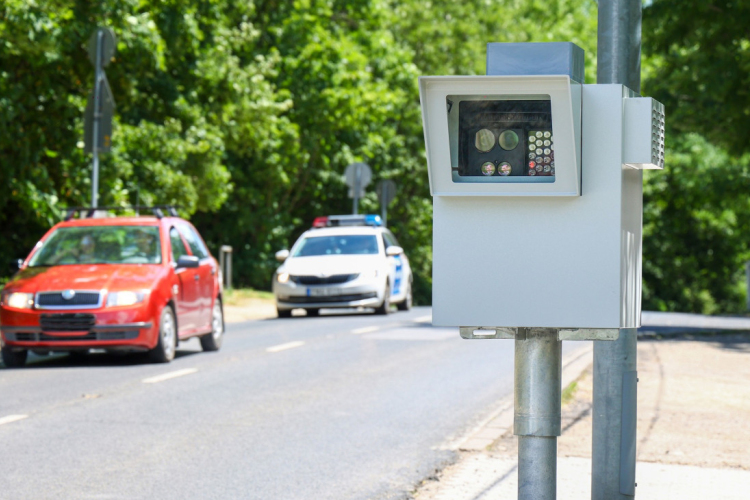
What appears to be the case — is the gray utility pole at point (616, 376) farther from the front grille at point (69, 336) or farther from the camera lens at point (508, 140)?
the front grille at point (69, 336)

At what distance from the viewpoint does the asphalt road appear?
7055 millimetres

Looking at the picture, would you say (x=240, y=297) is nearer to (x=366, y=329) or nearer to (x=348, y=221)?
(x=348, y=221)

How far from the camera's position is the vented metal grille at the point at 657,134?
4.23 metres

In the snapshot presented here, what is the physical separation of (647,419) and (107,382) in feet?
17.1

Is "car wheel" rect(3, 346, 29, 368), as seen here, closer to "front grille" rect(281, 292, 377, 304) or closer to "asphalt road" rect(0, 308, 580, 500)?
"asphalt road" rect(0, 308, 580, 500)

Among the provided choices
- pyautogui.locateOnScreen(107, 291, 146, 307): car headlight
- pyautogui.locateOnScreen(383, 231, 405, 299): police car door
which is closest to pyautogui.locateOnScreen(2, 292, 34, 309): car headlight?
pyautogui.locateOnScreen(107, 291, 146, 307): car headlight

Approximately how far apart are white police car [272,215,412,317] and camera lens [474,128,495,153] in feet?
61.6

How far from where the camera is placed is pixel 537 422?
4.07 metres

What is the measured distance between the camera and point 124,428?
29.5ft

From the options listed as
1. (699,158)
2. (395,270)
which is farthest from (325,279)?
(699,158)

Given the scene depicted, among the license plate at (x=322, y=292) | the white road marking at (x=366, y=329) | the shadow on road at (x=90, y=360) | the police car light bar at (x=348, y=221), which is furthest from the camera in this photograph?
the police car light bar at (x=348, y=221)

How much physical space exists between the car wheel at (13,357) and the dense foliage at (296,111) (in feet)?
16.8

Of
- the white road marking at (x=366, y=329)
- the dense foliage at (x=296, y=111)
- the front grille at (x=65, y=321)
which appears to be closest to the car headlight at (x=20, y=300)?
the front grille at (x=65, y=321)

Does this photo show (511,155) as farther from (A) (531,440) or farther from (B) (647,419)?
(B) (647,419)
